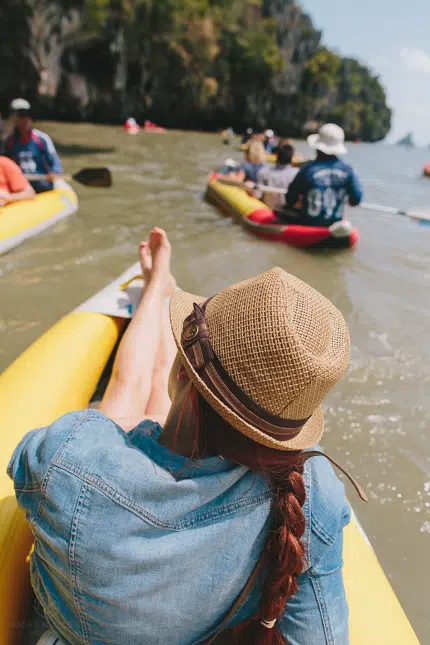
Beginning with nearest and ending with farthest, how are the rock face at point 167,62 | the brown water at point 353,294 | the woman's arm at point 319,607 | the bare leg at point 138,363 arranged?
the woman's arm at point 319,607 < the bare leg at point 138,363 < the brown water at point 353,294 < the rock face at point 167,62

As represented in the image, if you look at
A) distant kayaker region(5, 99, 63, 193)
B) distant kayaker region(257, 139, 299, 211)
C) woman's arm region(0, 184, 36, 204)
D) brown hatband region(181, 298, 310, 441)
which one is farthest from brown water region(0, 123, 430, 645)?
brown hatband region(181, 298, 310, 441)

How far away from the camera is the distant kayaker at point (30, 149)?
195 inches

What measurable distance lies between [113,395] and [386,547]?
121 centimetres

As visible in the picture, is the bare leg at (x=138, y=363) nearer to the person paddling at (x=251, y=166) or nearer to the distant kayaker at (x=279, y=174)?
the distant kayaker at (x=279, y=174)

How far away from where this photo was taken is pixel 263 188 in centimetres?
611

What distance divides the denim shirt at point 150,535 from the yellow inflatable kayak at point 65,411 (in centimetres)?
34

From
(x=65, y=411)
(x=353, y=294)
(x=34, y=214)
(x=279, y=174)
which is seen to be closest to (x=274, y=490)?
(x=65, y=411)

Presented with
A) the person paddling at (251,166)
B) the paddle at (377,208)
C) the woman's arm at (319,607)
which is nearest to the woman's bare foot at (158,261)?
the woman's arm at (319,607)

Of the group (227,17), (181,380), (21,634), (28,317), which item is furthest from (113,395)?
(227,17)

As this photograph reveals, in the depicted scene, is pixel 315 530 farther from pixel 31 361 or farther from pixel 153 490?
pixel 31 361

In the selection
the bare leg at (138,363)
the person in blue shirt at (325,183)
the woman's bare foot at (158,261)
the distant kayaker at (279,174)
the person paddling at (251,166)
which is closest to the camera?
the bare leg at (138,363)

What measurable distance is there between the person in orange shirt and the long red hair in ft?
14.5

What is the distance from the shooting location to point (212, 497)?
2.65 ft

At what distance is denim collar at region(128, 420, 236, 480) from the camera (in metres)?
0.83
